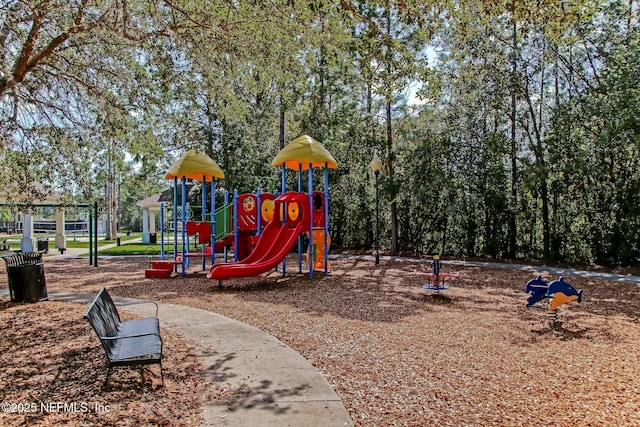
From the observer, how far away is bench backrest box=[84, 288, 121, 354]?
3721 mm

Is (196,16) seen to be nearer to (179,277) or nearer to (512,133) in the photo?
(179,277)

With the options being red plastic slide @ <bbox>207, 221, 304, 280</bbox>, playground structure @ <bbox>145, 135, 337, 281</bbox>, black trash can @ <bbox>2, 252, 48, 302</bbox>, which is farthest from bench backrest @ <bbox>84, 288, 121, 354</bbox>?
playground structure @ <bbox>145, 135, 337, 281</bbox>

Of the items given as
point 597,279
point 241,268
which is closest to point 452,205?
point 597,279

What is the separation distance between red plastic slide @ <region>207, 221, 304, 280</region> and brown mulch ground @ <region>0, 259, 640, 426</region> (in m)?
0.54

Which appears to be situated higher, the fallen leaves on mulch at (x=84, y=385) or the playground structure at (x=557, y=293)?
the playground structure at (x=557, y=293)

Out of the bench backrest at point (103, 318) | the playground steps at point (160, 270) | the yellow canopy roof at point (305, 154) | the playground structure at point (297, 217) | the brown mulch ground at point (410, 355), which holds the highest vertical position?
the yellow canopy roof at point (305, 154)

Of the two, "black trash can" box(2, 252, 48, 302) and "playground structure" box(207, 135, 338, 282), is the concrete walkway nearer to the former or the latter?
"black trash can" box(2, 252, 48, 302)

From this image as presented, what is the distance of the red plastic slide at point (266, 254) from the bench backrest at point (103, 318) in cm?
501

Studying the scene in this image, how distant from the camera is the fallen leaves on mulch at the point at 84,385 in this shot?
332cm

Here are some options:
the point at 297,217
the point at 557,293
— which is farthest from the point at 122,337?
the point at 297,217

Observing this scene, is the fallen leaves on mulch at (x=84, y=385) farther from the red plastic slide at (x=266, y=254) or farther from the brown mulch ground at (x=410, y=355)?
the red plastic slide at (x=266, y=254)

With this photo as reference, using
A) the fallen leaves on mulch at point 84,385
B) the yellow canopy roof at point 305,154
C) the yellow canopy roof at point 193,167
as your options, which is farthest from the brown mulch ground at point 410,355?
the yellow canopy roof at point 193,167

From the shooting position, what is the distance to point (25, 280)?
782 centimetres

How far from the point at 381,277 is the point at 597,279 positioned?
586cm
